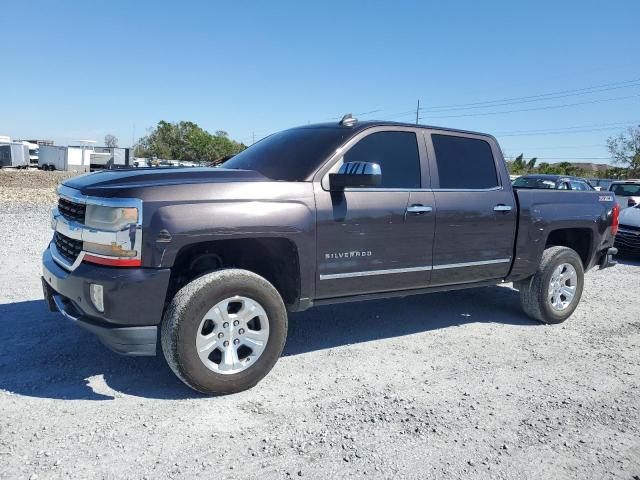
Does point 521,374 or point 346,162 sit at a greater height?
point 346,162

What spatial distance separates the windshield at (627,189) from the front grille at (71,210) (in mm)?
14165

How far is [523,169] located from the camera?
63.7 m

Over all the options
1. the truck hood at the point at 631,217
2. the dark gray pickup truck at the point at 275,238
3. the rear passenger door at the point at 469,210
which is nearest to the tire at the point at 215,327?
the dark gray pickup truck at the point at 275,238

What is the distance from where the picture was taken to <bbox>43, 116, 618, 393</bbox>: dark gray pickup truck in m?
3.15

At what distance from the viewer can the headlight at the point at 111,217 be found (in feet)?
10.1

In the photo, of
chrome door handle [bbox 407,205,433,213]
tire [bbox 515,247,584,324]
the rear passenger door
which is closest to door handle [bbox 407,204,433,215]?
chrome door handle [bbox 407,205,433,213]

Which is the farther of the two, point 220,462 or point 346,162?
point 346,162

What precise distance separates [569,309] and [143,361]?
444cm

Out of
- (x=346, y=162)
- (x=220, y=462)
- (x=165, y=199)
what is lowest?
(x=220, y=462)

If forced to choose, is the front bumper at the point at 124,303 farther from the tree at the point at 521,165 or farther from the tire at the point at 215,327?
the tree at the point at 521,165

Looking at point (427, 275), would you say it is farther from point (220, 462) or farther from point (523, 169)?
point (523, 169)

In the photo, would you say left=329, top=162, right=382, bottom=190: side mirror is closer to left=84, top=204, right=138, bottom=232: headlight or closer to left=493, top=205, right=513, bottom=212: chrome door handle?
left=84, top=204, right=138, bottom=232: headlight

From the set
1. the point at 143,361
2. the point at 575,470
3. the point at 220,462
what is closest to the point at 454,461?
the point at 575,470

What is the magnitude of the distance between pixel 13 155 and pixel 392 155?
184 feet
